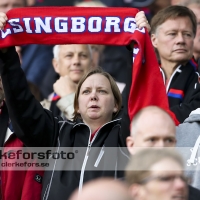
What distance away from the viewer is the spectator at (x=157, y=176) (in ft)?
12.1

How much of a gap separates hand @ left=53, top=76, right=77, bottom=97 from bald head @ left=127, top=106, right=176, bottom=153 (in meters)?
2.29

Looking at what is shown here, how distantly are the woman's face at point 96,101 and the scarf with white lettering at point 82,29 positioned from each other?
332mm

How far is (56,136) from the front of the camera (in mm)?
5570

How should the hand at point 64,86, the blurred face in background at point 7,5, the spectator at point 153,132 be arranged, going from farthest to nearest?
the blurred face in background at point 7,5 → the hand at point 64,86 → the spectator at point 153,132

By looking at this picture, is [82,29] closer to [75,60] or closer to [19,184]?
[19,184]

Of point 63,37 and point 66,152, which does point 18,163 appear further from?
point 63,37

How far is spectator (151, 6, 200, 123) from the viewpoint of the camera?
6133mm

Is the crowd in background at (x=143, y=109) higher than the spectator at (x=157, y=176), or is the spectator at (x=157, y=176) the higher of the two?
the crowd in background at (x=143, y=109)

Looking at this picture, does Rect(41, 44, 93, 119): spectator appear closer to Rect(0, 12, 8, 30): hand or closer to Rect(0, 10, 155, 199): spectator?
Rect(0, 10, 155, 199): spectator

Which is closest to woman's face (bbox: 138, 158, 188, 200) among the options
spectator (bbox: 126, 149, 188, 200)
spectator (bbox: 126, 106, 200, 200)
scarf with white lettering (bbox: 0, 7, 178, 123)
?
spectator (bbox: 126, 149, 188, 200)

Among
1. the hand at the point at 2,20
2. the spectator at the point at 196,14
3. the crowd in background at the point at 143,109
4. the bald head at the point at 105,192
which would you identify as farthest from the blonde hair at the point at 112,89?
the bald head at the point at 105,192

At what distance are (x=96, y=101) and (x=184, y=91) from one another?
0.99 metres

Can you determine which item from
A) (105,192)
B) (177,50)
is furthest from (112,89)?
(105,192)

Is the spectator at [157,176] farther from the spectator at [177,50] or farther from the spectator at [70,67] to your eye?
the spectator at [70,67]
